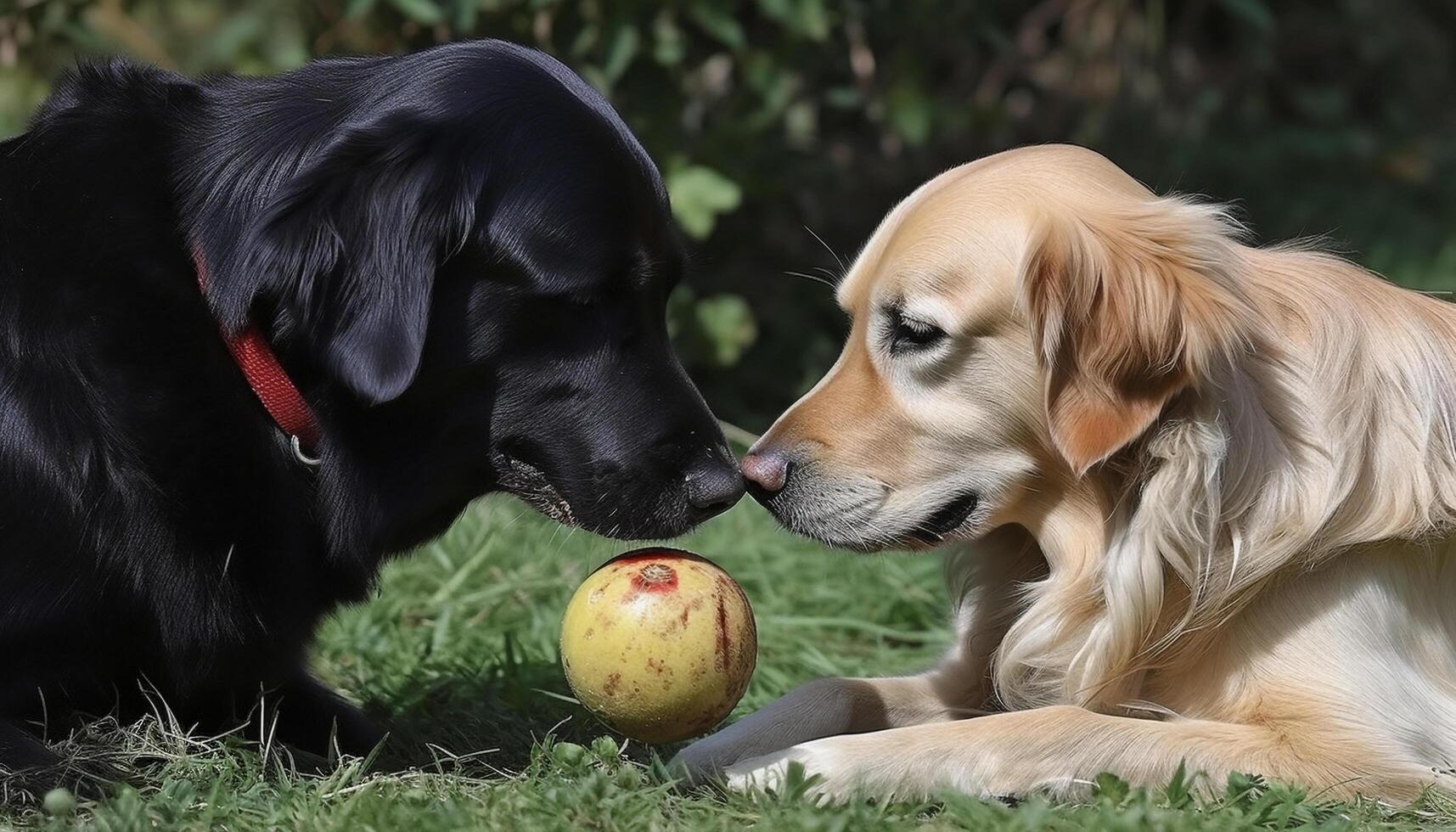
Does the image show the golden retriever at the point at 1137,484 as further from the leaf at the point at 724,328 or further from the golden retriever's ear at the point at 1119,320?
the leaf at the point at 724,328

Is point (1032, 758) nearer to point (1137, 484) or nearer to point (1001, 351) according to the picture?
point (1137, 484)

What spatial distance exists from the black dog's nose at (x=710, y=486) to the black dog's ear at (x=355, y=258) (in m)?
0.57

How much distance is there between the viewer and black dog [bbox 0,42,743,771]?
101 inches

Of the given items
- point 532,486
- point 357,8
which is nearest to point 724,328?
point 357,8

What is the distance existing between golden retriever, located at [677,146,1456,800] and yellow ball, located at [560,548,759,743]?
135 mm

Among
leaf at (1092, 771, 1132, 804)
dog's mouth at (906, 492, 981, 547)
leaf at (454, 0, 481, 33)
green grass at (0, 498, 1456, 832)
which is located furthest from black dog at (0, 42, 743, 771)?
leaf at (454, 0, 481, 33)

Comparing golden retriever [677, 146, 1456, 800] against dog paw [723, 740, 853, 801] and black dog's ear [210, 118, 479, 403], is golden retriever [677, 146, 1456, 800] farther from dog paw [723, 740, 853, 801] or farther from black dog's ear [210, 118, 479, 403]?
black dog's ear [210, 118, 479, 403]

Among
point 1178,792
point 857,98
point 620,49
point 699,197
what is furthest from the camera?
point 857,98

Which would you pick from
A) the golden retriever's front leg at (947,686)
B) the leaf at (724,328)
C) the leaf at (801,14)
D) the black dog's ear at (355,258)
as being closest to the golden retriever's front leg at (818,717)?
the golden retriever's front leg at (947,686)

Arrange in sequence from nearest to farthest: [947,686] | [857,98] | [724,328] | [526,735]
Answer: [526,735], [947,686], [724,328], [857,98]

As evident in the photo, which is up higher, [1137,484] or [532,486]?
[1137,484]

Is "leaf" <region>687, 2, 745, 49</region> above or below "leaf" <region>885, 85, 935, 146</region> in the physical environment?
above

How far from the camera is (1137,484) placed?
276 cm

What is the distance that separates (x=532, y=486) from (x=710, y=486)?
329 millimetres
